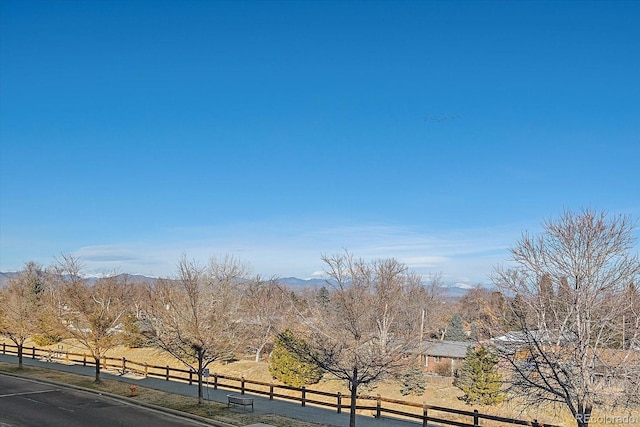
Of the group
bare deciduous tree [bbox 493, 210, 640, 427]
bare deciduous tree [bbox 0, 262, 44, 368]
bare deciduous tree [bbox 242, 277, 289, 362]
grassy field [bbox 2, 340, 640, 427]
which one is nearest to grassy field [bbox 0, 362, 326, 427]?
grassy field [bbox 2, 340, 640, 427]

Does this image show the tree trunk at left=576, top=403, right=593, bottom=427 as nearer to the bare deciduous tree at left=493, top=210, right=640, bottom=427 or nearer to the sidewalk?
the bare deciduous tree at left=493, top=210, right=640, bottom=427

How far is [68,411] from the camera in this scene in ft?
74.4

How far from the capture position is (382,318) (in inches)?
1191

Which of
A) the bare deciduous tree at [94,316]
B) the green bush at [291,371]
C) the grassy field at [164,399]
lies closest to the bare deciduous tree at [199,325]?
the grassy field at [164,399]

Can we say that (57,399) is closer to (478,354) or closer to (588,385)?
(588,385)

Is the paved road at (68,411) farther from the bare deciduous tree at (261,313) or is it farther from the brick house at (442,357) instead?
the brick house at (442,357)

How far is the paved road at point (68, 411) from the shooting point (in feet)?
67.4

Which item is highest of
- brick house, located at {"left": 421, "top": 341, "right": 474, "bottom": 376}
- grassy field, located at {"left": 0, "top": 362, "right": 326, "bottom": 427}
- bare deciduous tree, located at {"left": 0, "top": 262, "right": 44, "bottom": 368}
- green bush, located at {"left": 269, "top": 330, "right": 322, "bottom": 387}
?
bare deciduous tree, located at {"left": 0, "top": 262, "right": 44, "bottom": 368}

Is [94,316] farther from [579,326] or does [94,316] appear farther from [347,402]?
[579,326]

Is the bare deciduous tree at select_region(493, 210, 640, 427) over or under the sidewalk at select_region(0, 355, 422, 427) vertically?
over

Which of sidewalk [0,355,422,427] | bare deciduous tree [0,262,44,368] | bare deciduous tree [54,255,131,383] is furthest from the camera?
bare deciduous tree [0,262,44,368]

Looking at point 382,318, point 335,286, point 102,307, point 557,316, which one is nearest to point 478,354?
point 382,318

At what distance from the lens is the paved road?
2055 centimetres

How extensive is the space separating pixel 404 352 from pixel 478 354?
52.3 feet
